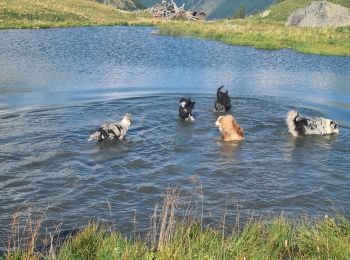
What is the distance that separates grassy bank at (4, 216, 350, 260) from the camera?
21.1 feet

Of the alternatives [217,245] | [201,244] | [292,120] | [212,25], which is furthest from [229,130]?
[212,25]

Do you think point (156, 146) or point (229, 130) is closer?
point (156, 146)

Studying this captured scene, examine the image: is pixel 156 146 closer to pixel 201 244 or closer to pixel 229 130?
pixel 229 130

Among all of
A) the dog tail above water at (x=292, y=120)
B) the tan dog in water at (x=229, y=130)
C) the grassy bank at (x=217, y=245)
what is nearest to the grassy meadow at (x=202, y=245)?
the grassy bank at (x=217, y=245)

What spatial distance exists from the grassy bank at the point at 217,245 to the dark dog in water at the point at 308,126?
24.3 ft

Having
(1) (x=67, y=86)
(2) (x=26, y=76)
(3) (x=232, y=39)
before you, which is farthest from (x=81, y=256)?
(3) (x=232, y=39)

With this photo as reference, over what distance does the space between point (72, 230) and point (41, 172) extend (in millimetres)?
3537

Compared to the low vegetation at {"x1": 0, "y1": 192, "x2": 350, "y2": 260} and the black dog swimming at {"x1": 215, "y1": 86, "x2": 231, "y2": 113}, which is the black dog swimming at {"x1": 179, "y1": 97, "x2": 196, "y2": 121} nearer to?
the black dog swimming at {"x1": 215, "y1": 86, "x2": 231, "y2": 113}

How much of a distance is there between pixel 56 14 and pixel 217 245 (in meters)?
91.9

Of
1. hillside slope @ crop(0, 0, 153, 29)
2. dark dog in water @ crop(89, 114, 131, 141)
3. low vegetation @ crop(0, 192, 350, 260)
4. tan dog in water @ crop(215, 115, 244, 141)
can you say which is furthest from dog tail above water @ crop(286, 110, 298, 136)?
hillside slope @ crop(0, 0, 153, 29)

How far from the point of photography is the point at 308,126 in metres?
15.6

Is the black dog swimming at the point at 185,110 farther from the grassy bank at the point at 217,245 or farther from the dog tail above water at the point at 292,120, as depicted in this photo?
the grassy bank at the point at 217,245

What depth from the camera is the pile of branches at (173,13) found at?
107250 mm

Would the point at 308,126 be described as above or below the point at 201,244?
above
